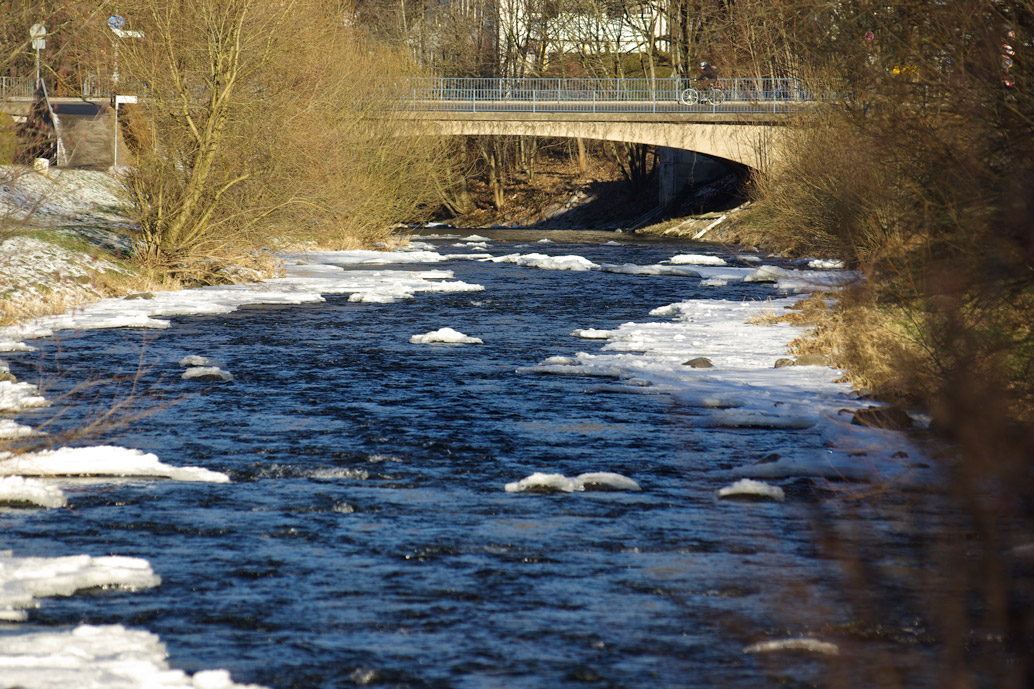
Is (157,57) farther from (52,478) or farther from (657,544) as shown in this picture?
(657,544)

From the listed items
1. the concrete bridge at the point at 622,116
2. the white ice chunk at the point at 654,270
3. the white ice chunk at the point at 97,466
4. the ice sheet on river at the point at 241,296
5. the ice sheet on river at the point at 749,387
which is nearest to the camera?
the white ice chunk at the point at 97,466

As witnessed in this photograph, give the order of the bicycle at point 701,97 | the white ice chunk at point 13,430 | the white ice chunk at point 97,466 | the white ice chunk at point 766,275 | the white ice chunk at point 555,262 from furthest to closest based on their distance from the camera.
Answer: the bicycle at point 701,97 → the white ice chunk at point 555,262 → the white ice chunk at point 766,275 → the white ice chunk at point 13,430 → the white ice chunk at point 97,466

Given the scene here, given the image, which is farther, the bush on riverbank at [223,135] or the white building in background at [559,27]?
the white building in background at [559,27]

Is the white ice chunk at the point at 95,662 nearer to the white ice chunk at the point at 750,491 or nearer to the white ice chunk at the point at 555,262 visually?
the white ice chunk at the point at 750,491

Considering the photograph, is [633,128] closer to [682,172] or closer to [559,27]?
[682,172]

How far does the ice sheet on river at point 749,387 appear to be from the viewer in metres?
10.3

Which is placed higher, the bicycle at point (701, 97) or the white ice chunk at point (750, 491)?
the bicycle at point (701, 97)

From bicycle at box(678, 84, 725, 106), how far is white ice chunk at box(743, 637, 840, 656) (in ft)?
136

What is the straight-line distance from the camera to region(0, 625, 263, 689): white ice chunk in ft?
18.8

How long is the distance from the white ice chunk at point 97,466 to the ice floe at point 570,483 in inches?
87.7

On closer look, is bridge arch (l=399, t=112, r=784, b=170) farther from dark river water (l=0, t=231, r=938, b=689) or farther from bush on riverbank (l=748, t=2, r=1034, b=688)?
bush on riverbank (l=748, t=2, r=1034, b=688)

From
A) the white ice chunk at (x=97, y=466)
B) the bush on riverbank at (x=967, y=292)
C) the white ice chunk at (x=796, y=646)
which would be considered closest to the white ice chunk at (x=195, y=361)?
the white ice chunk at (x=97, y=466)

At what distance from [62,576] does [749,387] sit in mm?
8176

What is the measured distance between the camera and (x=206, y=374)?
47.2ft
